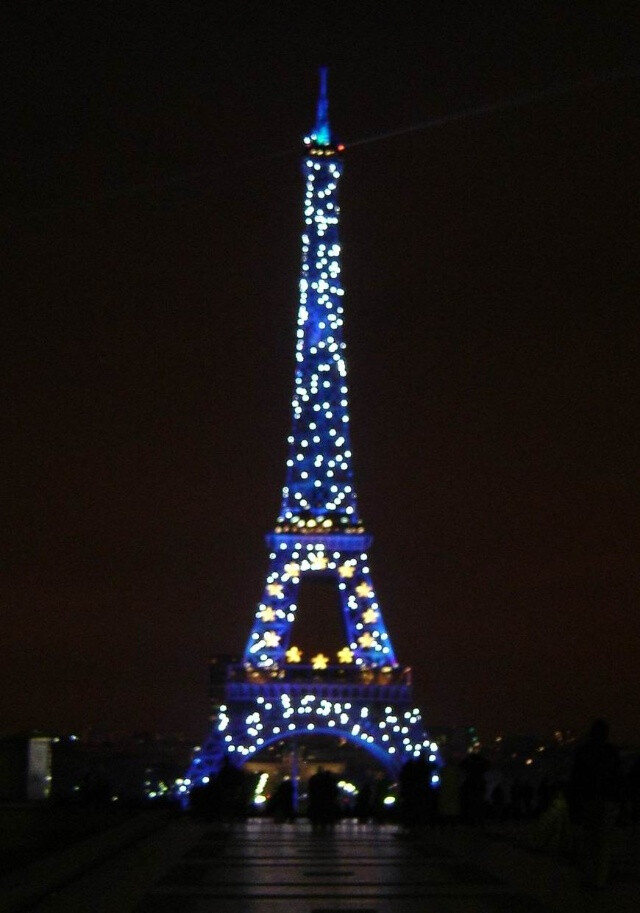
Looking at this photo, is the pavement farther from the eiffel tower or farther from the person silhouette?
the eiffel tower

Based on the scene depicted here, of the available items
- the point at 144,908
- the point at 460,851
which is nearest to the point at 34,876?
the point at 144,908

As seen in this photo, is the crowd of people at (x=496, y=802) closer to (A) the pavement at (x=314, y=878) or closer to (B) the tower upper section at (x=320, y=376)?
(A) the pavement at (x=314, y=878)

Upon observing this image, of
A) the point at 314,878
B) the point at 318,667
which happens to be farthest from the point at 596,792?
the point at 318,667

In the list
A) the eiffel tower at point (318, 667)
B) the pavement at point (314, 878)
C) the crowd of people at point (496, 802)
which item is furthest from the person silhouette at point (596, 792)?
the eiffel tower at point (318, 667)

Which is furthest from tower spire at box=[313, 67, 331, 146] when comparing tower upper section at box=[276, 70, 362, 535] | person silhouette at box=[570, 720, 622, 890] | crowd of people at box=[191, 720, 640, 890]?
person silhouette at box=[570, 720, 622, 890]

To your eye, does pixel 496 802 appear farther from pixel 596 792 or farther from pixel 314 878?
pixel 596 792

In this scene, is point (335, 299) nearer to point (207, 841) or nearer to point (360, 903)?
point (207, 841)
